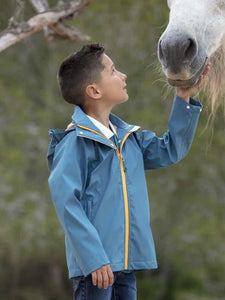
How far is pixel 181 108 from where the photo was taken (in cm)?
276

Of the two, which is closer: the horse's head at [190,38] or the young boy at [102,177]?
the young boy at [102,177]

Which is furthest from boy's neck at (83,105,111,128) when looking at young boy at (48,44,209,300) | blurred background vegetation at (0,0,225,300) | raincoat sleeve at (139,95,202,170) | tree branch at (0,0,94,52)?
blurred background vegetation at (0,0,225,300)

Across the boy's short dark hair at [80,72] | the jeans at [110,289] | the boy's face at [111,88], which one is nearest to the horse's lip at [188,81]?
the boy's face at [111,88]

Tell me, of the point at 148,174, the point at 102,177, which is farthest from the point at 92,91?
the point at 148,174

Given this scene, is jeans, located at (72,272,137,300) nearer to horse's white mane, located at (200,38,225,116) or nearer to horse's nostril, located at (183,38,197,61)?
horse's nostril, located at (183,38,197,61)

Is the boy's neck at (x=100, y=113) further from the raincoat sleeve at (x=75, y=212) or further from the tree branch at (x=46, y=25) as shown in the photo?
the tree branch at (x=46, y=25)

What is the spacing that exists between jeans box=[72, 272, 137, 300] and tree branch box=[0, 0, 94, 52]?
1.65m

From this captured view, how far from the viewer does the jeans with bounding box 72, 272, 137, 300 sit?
253 cm

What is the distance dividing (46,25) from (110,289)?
2001mm

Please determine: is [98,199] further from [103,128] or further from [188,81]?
[188,81]

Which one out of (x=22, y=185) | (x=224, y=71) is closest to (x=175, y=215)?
(x=22, y=185)

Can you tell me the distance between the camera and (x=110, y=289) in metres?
2.56

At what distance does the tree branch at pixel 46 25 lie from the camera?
3756mm

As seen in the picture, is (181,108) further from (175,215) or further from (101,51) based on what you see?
(175,215)
